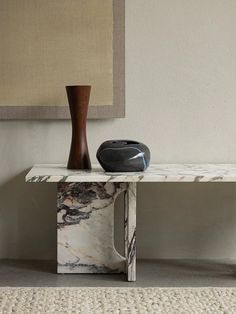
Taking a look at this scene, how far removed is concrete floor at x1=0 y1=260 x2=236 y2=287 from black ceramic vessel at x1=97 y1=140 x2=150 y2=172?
0.36 meters

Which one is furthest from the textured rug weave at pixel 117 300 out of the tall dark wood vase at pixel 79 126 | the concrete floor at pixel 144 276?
the tall dark wood vase at pixel 79 126

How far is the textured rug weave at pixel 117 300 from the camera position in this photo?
5.50ft

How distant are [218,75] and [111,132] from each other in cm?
43

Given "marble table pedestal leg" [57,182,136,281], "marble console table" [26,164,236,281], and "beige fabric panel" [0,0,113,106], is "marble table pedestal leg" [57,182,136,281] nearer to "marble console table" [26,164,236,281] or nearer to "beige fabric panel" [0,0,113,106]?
"marble console table" [26,164,236,281]

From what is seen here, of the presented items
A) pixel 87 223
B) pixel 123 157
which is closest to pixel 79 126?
pixel 123 157

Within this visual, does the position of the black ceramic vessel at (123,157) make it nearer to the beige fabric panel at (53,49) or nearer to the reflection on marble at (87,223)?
the reflection on marble at (87,223)

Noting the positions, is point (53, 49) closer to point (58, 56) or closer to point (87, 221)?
point (58, 56)

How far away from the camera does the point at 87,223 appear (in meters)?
2.04

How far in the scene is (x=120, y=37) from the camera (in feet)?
7.19

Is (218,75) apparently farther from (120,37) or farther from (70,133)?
(70,133)

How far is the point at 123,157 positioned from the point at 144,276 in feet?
1.34

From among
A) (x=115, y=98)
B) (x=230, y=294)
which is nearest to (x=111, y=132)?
(x=115, y=98)

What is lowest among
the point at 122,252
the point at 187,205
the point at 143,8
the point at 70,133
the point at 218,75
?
the point at 122,252

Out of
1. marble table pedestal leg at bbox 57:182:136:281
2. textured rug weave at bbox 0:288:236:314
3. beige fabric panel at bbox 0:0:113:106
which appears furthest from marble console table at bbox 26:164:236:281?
beige fabric panel at bbox 0:0:113:106
